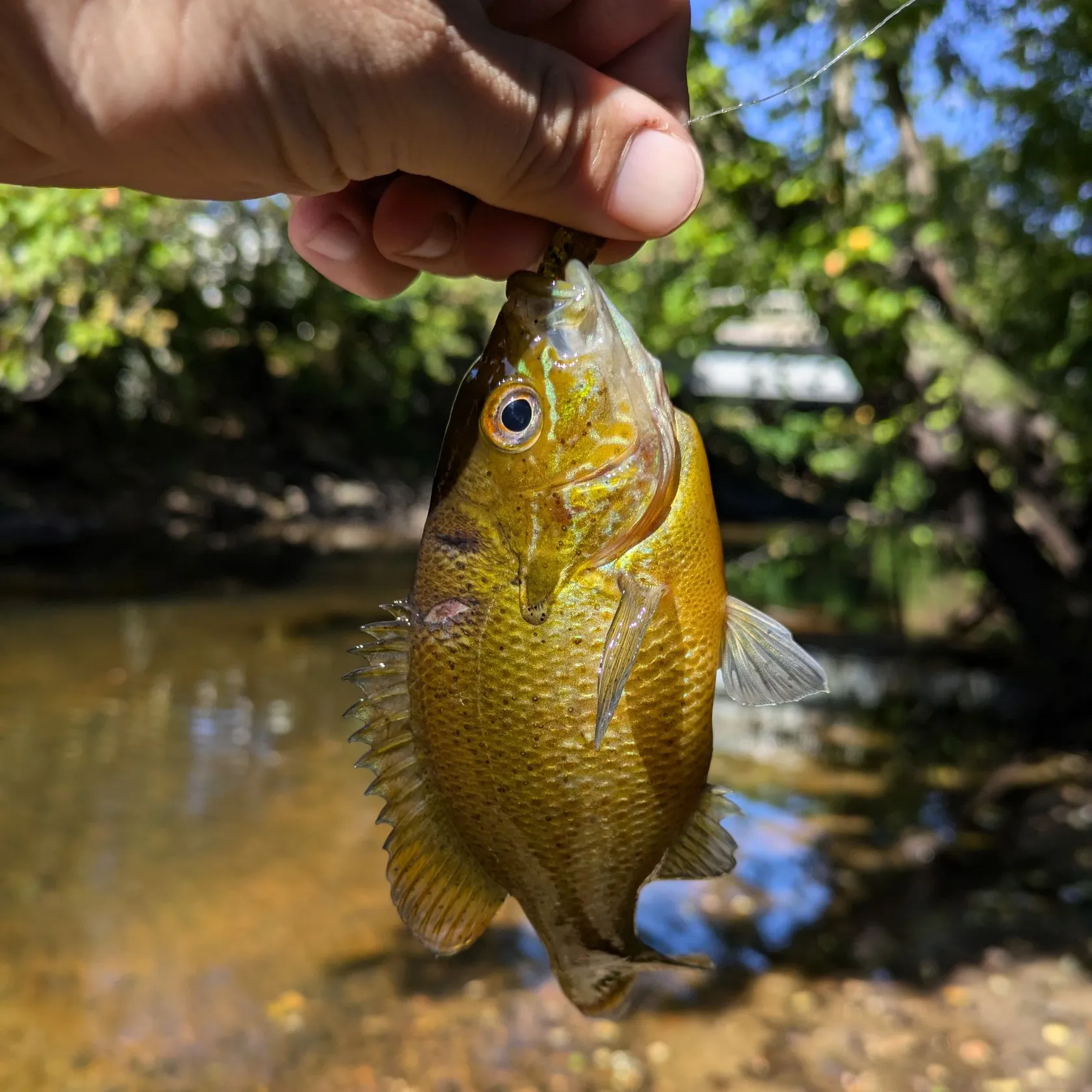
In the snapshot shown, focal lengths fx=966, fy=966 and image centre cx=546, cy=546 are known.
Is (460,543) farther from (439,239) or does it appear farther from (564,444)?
(439,239)

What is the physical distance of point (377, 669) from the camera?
1.70 metres

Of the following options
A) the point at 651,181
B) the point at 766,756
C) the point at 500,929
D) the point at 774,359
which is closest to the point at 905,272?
the point at 774,359

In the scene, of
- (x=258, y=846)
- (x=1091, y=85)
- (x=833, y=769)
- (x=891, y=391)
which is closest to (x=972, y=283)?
(x=891, y=391)

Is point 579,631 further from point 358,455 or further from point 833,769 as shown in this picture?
point 358,455

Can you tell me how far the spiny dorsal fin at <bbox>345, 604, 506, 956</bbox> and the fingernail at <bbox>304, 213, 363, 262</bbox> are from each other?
0.97 m

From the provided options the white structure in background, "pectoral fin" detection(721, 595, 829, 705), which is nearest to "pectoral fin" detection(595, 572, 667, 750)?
"pectoral fin" detection(721, 595, 829, 705)

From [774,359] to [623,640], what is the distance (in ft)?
32.0

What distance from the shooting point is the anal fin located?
70.1 inches

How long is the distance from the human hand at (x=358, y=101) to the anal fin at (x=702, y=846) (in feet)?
3.52

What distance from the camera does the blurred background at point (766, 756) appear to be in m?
5.34

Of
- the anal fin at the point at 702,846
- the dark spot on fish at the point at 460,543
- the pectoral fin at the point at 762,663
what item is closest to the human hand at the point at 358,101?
the dark spot on fish at the point at 460,543

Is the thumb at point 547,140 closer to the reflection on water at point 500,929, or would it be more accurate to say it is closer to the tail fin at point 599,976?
the tail fin at point 599,976

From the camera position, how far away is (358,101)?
1.58 m

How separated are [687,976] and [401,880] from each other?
4950 millimetres
